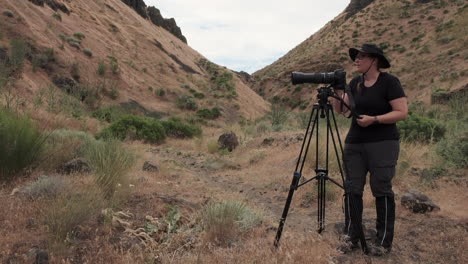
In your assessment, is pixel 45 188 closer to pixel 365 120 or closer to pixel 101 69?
pixel 365 120

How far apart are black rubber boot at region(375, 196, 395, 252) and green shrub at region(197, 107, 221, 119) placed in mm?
22988

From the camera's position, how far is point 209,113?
87.9 ft

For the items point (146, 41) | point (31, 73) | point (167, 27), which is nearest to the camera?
point (31, 73)

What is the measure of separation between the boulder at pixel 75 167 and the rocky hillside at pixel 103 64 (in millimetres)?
8330

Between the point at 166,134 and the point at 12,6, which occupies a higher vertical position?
the point at 12,6

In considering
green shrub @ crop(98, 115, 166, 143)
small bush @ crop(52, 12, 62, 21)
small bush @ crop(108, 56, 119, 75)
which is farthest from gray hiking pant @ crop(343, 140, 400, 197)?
small bush @ crop(52, 12, 62, 21)

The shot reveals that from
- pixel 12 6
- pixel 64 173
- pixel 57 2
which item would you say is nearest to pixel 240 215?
pixel 64 173

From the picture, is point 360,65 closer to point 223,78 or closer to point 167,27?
point 223,78

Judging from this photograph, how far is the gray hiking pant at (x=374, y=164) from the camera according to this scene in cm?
341

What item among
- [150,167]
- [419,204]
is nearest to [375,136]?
[419,204]

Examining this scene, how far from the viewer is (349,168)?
368 centimetres

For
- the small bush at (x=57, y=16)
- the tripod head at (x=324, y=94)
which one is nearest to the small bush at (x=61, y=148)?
the tripod head at (x=324, y=94)

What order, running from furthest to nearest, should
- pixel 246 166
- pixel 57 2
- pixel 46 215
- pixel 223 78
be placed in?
pixel 223 78
pixel 57 2
pixel 246 166
pixel 46 215

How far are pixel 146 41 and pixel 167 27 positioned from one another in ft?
57.6
